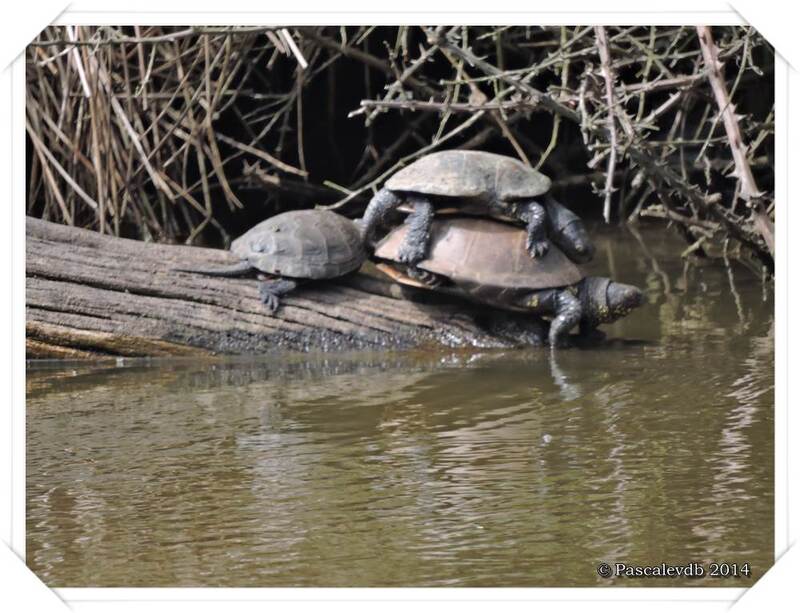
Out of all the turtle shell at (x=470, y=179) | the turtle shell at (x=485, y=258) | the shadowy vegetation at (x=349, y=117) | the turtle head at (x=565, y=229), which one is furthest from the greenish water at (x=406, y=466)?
the shadowy vegetation at (x=349, y=117)

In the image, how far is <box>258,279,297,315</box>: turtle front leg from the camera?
604 cm

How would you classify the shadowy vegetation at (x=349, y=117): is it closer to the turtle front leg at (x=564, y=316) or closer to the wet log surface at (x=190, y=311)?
the turtle front leg at (x=564, y=316)

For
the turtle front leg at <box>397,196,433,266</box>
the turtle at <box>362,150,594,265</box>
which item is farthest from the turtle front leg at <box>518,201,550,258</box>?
the turtle front leg at <box>397,196,433,266</box>

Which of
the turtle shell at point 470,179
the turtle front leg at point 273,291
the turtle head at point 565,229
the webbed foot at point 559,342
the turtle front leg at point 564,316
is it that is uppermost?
the turtle shell at point 470,179

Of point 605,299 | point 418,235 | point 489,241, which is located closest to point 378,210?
point 418,235

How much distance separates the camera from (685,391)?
4.96m

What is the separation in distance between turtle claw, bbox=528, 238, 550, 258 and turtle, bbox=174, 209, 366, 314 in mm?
894

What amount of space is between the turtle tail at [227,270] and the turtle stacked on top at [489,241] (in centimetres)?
66

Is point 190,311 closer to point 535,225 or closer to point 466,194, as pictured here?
point 466,194

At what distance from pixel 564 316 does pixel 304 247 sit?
4.56 ft

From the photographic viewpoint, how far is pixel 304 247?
6055 mm

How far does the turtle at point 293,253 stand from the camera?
19.8 feet

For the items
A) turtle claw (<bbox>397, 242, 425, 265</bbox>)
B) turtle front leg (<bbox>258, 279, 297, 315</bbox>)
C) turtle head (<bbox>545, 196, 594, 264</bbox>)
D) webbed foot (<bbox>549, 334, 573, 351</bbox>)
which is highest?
turtle head (<bbox>545, 196, 594, 264</bbox>)

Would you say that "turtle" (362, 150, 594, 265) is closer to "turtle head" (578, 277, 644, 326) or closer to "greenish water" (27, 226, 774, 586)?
"turtle head" (578, 277, 644, 326)
